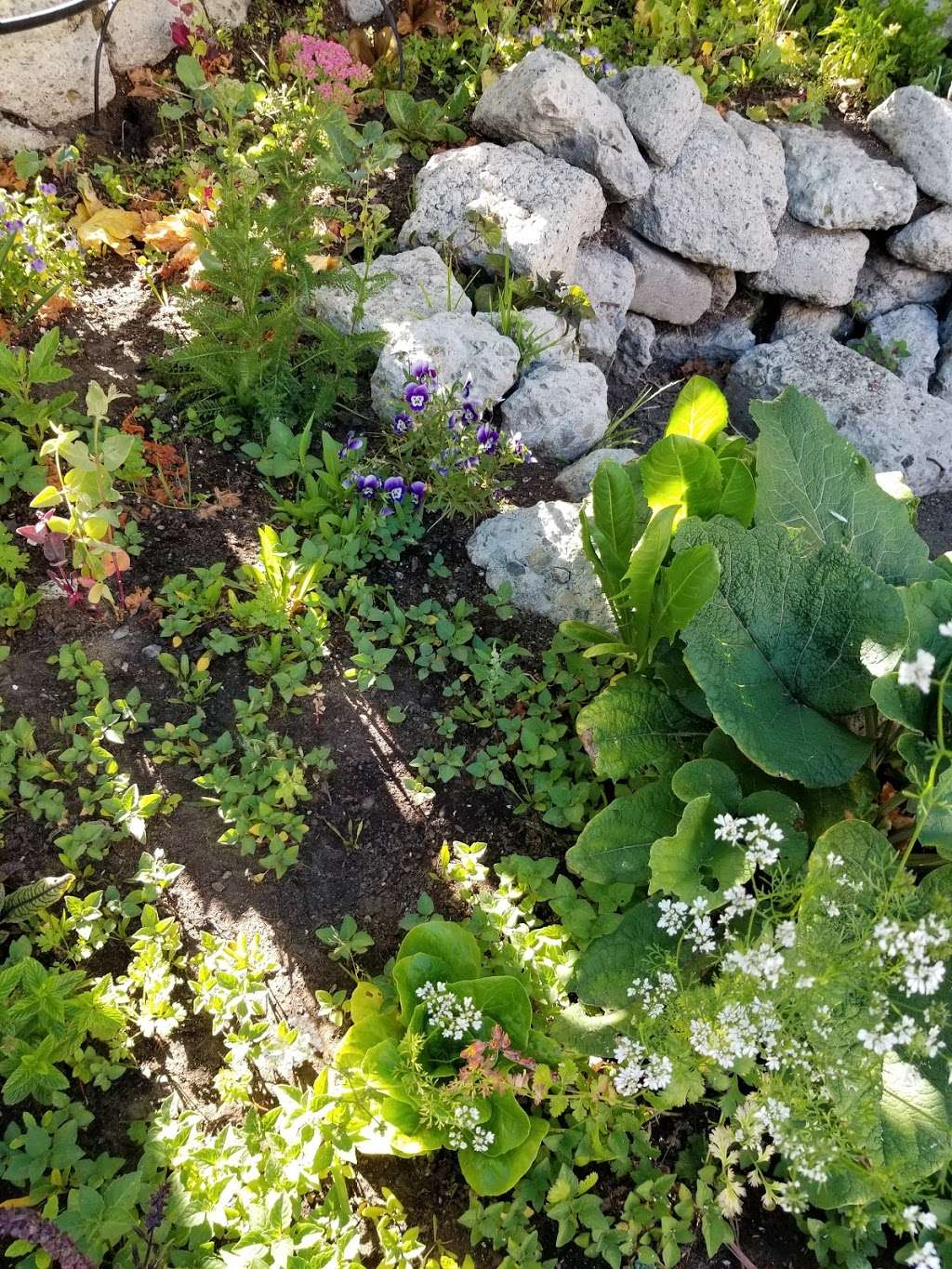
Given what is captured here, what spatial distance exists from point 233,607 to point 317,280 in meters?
1.23

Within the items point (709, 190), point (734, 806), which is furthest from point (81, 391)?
point (709, 190)

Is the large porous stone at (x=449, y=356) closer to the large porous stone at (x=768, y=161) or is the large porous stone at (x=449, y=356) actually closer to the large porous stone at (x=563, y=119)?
the large porous stone at (x=563, y=119)

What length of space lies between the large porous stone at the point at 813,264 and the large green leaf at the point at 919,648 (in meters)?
3.63

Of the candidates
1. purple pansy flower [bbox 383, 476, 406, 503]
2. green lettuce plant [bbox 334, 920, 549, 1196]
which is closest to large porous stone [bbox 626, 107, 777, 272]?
purple pansy flower [bbox 383, 476, 406, 503]

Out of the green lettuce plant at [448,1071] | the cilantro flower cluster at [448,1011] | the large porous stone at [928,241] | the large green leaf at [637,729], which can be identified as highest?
the large porous stone at [928,241]

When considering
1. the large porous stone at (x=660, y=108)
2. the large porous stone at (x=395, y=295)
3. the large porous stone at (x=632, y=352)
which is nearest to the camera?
the large porous stone at (x=395, y=295)

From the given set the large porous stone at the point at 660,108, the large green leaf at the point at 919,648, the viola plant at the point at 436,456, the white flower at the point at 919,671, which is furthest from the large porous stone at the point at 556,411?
the white flower at the point at 919,671

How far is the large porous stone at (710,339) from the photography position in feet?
16.6

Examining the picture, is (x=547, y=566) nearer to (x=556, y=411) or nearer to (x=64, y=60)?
(x=556, y=411)

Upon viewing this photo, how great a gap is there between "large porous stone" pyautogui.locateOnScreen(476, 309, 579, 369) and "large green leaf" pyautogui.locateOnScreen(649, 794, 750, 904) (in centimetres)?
226

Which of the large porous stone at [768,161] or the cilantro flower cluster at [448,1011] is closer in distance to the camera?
the cilantro flower cluster at [448,1011]

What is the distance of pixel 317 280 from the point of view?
3.22 metres

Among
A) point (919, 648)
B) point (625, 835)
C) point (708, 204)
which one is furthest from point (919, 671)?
point (708, 204)

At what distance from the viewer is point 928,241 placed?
17.0ft
